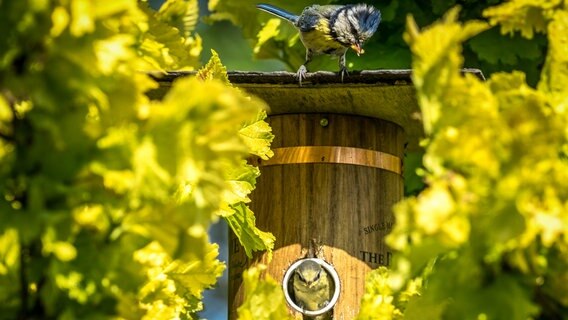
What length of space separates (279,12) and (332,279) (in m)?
1.69

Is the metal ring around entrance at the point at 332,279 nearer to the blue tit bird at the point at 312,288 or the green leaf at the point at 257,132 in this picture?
the blue tit bird at the point at 312,288

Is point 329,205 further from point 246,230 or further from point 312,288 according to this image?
point 246,230

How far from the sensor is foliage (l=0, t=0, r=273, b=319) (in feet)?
6.18

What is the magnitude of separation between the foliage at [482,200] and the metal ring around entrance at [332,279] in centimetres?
151

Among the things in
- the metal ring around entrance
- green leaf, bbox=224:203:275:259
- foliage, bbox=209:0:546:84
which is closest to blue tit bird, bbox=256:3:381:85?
foliage, bbox=209:0:546:84

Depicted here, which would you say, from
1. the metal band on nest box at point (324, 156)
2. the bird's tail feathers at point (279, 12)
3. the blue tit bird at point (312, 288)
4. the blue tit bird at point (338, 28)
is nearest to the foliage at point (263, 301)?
the blue tit bird at point (312, 288)

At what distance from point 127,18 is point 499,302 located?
2.49ft

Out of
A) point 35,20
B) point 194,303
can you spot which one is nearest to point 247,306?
point 194,303

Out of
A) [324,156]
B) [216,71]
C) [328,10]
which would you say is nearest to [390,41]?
[328,10]

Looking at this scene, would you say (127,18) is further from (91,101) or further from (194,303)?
(194,303)

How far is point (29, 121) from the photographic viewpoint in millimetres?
2006

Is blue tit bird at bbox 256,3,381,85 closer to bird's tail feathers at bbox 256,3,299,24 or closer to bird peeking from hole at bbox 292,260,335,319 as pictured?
bird's tail feathers at bbox 256,3,299,24

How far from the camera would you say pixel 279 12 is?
506 cm

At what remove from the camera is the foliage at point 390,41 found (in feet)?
15.6
